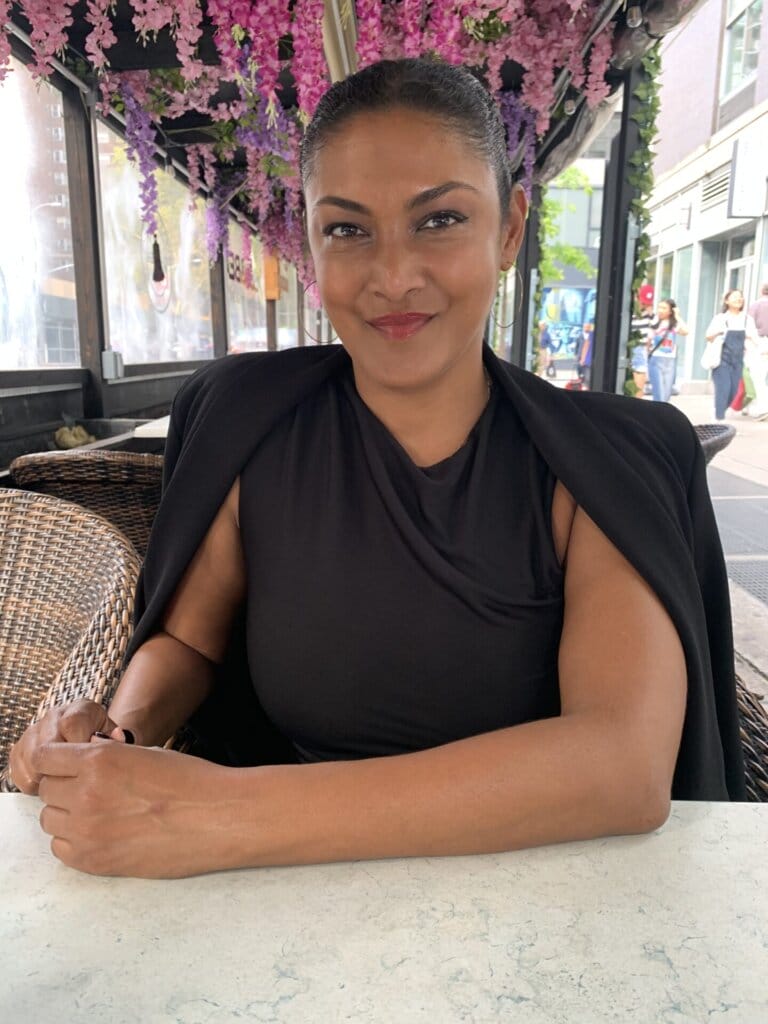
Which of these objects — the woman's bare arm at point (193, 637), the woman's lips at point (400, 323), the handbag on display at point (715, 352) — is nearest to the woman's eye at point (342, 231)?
the woman's lips at point (400, 323)

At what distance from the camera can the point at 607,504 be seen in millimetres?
984

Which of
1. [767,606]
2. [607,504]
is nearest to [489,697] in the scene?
[607,504]

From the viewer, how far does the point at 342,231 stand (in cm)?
106

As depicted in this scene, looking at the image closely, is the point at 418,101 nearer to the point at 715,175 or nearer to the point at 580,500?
the point at 580,500

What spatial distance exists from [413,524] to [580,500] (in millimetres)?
228

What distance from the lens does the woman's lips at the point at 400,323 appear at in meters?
1.05

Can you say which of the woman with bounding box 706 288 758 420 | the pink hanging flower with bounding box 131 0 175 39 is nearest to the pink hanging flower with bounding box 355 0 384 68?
the pink hanging flower with bounding box 131 0 175 39

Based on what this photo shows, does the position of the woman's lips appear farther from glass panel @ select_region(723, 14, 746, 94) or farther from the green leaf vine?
glass panel @ select_region(723, 14, 746, 94)

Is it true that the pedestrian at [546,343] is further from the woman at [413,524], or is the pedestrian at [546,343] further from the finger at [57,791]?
the finger at [57,791]

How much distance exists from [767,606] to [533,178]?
174 inches

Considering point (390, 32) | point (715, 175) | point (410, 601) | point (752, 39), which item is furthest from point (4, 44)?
point (715, 175)

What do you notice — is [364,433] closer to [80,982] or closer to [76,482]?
[80,982]

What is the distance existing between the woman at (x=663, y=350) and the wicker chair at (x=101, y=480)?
784 centimetres

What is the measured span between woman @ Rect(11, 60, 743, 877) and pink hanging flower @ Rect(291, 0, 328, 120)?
3.10m
